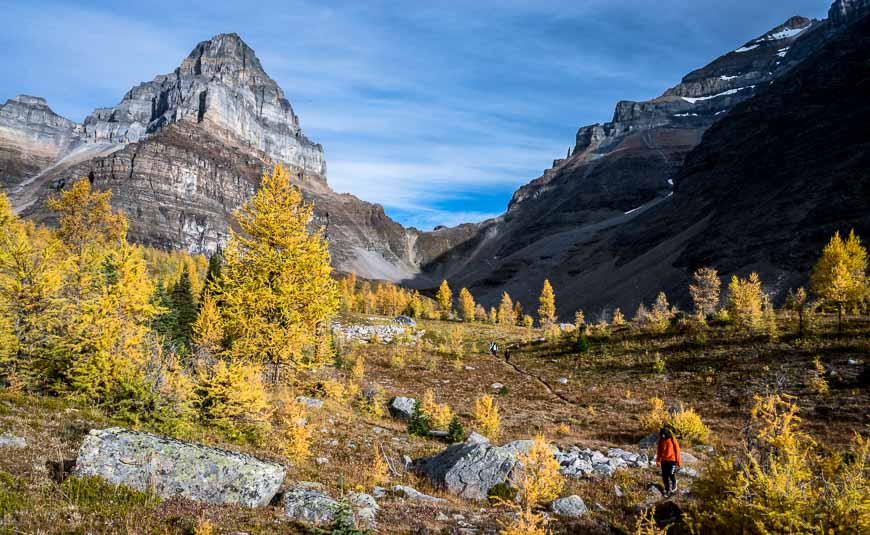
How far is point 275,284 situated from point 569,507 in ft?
35.0

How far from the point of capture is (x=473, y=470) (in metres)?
11.3

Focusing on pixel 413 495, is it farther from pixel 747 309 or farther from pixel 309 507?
pixel 747 309

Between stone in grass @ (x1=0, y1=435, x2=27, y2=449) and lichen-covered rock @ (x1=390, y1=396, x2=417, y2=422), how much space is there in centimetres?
1512

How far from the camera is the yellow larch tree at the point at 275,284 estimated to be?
565 inches

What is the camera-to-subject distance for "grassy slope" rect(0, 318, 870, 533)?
6.70 meters

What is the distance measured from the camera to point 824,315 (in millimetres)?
33281

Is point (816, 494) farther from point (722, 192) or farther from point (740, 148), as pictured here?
point (740, 148)

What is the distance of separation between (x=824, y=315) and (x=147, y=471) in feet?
138

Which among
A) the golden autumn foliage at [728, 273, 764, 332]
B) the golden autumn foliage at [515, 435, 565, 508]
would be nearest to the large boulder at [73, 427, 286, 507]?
the golden autumn foliage at [515, 435, 565, 508]

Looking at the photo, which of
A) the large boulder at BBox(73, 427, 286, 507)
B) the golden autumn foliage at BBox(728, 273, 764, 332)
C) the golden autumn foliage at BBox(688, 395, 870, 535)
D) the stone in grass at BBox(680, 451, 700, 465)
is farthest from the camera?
the golden autumn foliage at BBox(728, 273, 764, 332)

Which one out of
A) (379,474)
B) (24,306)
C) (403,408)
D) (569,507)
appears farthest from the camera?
(403,408)

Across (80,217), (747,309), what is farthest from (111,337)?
(747,309)

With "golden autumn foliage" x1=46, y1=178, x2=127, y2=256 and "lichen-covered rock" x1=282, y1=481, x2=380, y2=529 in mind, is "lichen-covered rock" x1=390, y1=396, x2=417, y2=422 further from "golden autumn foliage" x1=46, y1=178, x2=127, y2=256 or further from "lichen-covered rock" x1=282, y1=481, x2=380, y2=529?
"golden autumn foliage" x1=46, y1=178, x2=127, y2=256

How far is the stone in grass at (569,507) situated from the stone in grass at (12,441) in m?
10.3
